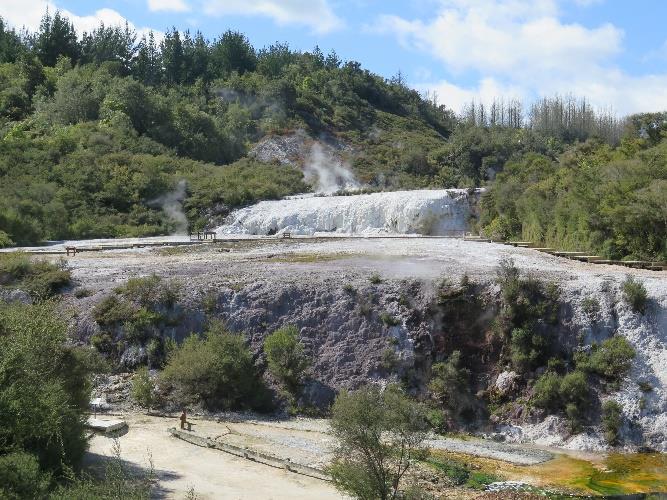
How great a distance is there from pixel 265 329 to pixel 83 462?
12.6 metres

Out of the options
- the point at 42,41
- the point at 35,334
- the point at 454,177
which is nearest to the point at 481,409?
the point at 35,334

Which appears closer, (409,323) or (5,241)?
(409,323)

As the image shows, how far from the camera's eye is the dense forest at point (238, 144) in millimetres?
45875

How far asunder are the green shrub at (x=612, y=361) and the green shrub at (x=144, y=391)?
14.5 meters

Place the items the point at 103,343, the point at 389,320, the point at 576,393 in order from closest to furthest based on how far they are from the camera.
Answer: the point at 576,393 < the point at 389,320 < the point at 103,343

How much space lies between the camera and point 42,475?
55.6 ft

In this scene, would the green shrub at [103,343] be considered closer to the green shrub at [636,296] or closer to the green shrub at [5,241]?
the green shrub at [636,296]

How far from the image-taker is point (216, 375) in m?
29.5

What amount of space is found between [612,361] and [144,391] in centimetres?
1568

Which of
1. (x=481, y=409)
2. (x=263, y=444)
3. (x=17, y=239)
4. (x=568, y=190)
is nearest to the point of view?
(x=263, y=444)

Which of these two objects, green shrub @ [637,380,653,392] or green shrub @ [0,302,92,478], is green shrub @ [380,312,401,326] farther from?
green shrub @ [0,302,92,478]

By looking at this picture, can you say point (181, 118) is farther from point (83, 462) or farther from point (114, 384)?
point (83, 462)

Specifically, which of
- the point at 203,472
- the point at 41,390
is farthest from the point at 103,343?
the point at 41,390

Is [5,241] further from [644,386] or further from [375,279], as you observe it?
[644,386]
